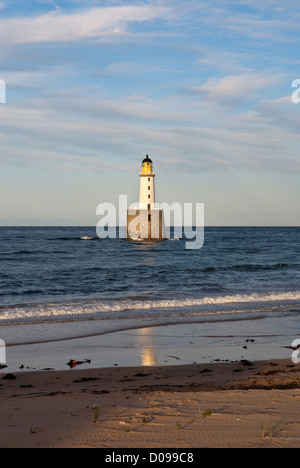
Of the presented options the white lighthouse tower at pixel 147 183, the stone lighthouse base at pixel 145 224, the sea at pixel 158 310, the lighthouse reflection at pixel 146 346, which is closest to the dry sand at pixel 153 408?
Result: the lighthouse reflection at pixel 146 346

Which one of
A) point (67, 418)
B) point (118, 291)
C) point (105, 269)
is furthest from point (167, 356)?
point (105, 269)

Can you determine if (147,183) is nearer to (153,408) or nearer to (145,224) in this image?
(145,224)

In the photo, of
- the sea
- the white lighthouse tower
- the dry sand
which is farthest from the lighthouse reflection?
the white lighthouse tower

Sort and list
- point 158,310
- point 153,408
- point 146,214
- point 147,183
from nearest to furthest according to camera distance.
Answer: point 153,408 < point 158,310 < point 147,183 < point 146,214

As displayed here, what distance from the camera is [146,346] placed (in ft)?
46.1

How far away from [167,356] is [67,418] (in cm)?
600

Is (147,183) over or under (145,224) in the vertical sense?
over

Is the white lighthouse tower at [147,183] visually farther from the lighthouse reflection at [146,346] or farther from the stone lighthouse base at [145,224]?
the lighthouse reflection at [146,346]

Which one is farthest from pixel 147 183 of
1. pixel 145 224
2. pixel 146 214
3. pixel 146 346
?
pixel 146 346

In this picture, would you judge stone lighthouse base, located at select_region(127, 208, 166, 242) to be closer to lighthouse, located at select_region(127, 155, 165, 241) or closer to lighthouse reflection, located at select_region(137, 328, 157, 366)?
lighthouse, located at select_region(127, 155, 165, 241)

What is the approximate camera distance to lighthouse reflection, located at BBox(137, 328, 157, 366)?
12.3 meters

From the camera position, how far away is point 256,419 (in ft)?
21.8

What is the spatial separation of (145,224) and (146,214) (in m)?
4.42

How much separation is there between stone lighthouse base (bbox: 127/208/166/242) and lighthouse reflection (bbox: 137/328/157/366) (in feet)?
166
